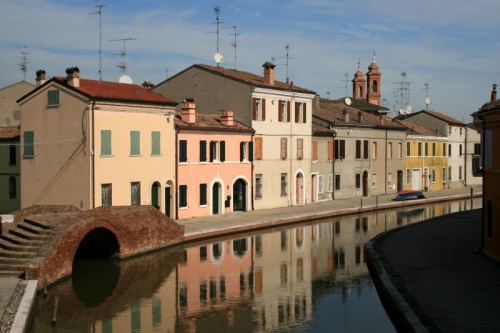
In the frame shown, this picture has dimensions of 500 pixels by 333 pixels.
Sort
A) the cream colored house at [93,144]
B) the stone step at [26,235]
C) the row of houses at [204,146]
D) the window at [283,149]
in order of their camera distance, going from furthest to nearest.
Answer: the window at [283,149], the row of houses at [204,146], the cream colored house at [93,144], the stone step at [26,235]

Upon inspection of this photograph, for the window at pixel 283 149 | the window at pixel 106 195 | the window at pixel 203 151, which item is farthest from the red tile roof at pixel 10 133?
the window at pixel 283 149

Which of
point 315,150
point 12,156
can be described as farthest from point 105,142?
point 315,150

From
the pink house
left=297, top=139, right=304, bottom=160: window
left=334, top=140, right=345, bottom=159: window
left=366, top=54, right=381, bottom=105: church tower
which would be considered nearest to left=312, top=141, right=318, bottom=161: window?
left=297, top=139, right=304, bottom=160: window

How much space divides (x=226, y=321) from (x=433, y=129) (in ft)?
199

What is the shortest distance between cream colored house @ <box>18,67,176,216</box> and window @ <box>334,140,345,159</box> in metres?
22.1

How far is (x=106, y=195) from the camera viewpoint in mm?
35281

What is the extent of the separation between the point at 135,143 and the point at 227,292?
560 inches

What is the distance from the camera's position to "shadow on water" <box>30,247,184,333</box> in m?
21.4

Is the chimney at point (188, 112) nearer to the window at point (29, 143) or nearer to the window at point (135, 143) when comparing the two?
the window at point (135, 143)

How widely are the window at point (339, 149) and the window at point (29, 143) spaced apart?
2806cm

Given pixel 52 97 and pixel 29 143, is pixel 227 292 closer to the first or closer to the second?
pixel 52 97

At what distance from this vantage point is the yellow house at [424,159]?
69.9 meters

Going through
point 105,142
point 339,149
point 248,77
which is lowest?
point 105,142

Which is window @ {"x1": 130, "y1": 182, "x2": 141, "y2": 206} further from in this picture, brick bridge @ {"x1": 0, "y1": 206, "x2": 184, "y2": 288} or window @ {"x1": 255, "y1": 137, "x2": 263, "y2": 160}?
window @ {"x1": 255, "y1": 137, "x2": 263, "y2": 160}
